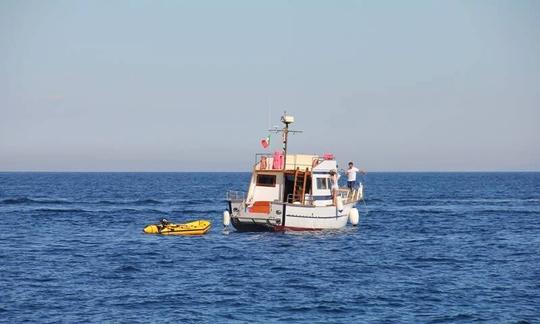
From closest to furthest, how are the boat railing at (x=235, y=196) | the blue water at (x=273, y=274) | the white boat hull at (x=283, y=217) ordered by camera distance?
the blue water at (x=273, y=274) → the white boat hull at (x=283, y=217) → the boat railing at (x=235, y=196)

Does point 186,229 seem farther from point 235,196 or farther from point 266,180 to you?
point 266,180

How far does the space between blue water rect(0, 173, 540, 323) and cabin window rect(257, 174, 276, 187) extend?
3.45 meters

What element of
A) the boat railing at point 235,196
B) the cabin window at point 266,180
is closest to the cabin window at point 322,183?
the cabin window at point 266,180

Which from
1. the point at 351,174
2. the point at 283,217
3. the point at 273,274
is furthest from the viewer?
the point at 351,174

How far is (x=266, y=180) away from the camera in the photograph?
53062 mm

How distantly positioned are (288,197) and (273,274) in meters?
15.1

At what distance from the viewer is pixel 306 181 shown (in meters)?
52.3

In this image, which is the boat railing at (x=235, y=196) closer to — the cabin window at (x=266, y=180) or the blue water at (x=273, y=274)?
the cabin window at (x=266, y=180)

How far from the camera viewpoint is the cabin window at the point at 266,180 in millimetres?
52875

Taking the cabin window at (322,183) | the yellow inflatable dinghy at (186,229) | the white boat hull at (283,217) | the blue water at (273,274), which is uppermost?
the cabin window at (322,183)

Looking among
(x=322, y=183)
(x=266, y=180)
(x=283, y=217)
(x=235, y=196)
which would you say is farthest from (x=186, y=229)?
(x=322, y=183)

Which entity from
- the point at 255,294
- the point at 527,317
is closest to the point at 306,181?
the point at 255,294

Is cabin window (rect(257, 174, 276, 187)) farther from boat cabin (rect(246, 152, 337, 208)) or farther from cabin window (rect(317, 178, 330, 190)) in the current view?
cabin window (rect(317, 178, 330, 190))

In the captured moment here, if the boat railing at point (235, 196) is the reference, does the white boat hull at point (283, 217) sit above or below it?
below
